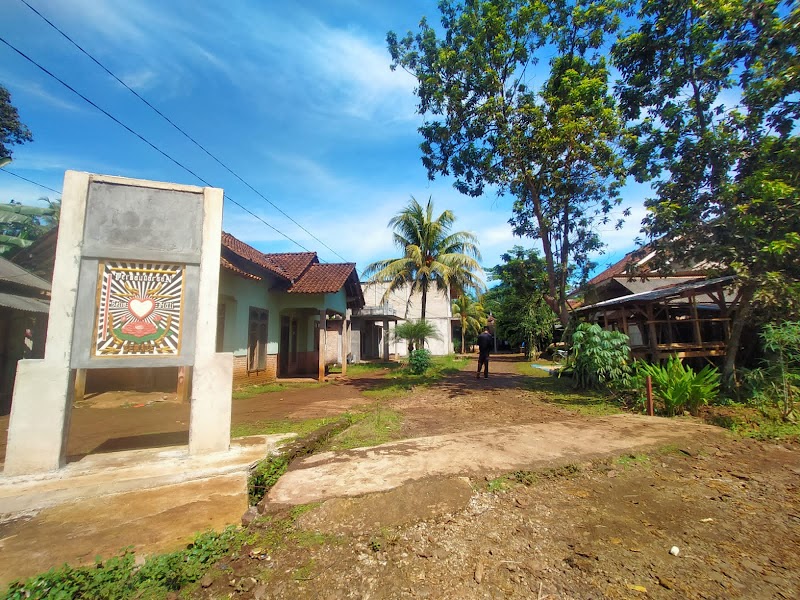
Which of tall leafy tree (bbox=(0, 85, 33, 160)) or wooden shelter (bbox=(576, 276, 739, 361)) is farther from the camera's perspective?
tall leafy tree (bbox=(0, 85, 33, 160))

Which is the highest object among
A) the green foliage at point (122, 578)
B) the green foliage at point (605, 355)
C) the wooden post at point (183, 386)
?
the green foliage at point (605, 355)

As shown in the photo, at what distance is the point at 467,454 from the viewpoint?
181 inches

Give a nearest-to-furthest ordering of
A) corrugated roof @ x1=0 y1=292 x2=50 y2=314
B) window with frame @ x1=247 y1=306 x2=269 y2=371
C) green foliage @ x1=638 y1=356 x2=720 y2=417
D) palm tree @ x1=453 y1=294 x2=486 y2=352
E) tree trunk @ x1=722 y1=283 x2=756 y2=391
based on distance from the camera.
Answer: green foliage @ x1=638 y1=356 x2=720 y2=417
tree trunk @ x1=722 y1=283 x2=756 y2=391
corrugated roof @ x1=0 y1=292 x2=50 y2=314
window with frame @ x1=247 y1=306 x2=269 y2=371
palm tree @ x1=453 y1=294 x2=486 y2=352

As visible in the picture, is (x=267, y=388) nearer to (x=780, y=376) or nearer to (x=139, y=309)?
(x=139, y=309)

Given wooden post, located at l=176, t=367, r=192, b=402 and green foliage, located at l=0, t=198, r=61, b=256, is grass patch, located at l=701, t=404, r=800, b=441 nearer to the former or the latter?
wooden post, located at l=176, t=367, r=192, b=402

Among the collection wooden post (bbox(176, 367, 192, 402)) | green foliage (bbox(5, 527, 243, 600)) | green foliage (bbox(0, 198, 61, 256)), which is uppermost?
green foliage (bbox(0, 198, 61, 256))

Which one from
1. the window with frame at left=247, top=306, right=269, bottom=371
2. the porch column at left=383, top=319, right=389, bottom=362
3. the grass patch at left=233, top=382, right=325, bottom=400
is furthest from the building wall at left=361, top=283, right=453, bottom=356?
the grass patch at left=233, top=382, right=325, bottom=400

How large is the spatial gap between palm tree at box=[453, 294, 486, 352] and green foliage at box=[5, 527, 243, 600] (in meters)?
29.9

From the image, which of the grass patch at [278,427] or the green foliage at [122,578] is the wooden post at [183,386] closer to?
the grass patch at [278,427]

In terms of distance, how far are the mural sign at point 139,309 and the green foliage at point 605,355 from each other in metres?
8.71

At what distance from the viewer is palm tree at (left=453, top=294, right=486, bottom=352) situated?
32.4 metres

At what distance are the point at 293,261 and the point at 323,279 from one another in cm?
199

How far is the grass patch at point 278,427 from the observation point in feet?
19.5

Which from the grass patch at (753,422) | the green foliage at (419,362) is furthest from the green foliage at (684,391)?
the green foliage at (419,362)
